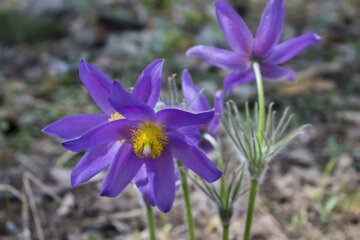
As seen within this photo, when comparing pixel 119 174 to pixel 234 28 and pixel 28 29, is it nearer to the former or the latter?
pixel 234 28

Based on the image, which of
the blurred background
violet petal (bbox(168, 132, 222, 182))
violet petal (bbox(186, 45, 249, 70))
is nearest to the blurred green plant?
the blurred background

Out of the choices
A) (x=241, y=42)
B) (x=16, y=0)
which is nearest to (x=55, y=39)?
(x=16, y=0)

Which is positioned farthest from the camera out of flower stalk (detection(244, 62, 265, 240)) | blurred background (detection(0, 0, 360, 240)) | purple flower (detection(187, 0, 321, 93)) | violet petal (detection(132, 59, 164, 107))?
blurred background (detection(0, 0, 360, 240))

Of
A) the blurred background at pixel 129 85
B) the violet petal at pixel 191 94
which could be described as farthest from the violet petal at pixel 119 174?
the blurred background at pixel 129 85

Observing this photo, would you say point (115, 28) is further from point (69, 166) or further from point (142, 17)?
point (69, 166)

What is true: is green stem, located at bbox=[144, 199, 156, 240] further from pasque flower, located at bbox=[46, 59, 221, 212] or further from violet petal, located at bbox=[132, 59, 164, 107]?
→ violet petal, located at bbox=[132, 59, 164, 107]

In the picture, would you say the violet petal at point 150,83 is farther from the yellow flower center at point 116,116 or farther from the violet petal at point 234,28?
the violet petal at point 234,28
